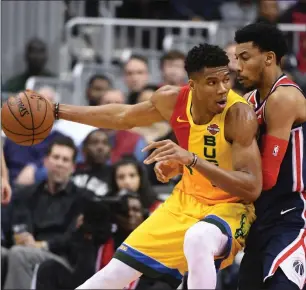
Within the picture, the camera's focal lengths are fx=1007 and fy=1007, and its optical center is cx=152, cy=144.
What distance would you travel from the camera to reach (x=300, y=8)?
12211 millimetres

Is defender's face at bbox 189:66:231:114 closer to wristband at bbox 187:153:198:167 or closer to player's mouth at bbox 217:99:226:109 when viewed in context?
player's mouth at bbox 217:99:226:109

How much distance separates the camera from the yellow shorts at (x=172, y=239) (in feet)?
20.2

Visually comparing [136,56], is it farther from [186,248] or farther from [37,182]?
[186,248]

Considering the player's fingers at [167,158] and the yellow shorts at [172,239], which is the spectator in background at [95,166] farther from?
the player's fingers at [167,158]

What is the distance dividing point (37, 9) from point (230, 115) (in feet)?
20.8

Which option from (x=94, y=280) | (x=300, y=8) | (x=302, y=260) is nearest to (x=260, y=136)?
(x=302, y=260)

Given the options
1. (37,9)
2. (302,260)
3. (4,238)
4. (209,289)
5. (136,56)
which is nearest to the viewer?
(209,289)

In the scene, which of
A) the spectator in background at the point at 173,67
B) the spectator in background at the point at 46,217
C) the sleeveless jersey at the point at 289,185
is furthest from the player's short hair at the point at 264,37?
the spectator in background at the point at 173,67

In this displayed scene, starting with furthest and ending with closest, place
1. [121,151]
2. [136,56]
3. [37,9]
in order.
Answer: [37,9]
[136,56]
[121,151]

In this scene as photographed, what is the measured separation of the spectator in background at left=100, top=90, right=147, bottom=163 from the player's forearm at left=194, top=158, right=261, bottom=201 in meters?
3.89

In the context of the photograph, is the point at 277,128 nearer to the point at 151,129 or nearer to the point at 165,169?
the point at 165,169

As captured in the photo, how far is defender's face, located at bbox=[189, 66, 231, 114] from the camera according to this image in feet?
20.2

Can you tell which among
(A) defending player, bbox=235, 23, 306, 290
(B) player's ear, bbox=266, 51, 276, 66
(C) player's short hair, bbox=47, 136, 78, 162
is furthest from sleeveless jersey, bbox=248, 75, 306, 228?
(C) player's short hair, bbox=47, 136, 78, 162

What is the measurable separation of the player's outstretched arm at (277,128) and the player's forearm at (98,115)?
3.54 feet
